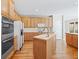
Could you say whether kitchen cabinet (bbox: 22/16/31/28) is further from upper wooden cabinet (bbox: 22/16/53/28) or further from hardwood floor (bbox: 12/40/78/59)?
hardwood floor (bbox: 12/40/78/59)

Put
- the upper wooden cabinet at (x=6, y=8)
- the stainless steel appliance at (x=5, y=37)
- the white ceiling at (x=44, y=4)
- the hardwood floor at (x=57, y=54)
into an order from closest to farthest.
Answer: the upper wooden cabinet at (x=6, y=8) → the stainless steel appliance at (x=5, y=37) → the hardwood floor at (x=57, y=54) → the white ceiling at (x=44, y=4)

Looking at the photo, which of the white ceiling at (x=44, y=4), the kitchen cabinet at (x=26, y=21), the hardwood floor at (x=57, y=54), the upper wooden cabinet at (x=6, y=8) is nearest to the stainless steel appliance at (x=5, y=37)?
the upper wooden cabinet at (x=6, y=8)

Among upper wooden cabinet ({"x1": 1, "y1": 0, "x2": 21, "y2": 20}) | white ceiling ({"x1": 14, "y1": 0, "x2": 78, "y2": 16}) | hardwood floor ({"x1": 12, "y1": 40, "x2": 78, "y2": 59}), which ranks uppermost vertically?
white ceiling ({"x1": 14, "y1": 0, "x2": 78, "y2": 16})

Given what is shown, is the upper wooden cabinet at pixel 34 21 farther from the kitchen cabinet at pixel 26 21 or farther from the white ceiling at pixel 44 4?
the white ceiling at pixel 44 4

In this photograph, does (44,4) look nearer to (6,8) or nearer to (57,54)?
(57,54)

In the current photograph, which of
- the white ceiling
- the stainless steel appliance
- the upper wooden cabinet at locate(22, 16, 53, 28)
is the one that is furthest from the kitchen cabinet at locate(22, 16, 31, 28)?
the stainless steel appliance

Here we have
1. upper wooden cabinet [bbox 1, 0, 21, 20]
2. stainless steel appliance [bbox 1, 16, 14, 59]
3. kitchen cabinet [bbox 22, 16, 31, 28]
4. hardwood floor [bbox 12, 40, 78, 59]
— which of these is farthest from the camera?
kitchen cabinet [bbox 22, 16, 31, 28]

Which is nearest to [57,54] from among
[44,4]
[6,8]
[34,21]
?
[44,4]

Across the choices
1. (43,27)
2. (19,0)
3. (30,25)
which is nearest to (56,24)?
(43,27)

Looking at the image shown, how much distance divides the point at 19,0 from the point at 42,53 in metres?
2.92

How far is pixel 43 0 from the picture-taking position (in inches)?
252

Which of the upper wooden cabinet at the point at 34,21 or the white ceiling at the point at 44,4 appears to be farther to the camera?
the upper wooden cabinet at the point at 34,21

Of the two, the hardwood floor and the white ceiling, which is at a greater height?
the white ceiling

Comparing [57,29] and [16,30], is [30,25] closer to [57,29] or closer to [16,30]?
[57,29]
